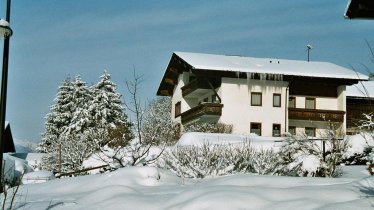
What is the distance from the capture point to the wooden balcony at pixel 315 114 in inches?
1538

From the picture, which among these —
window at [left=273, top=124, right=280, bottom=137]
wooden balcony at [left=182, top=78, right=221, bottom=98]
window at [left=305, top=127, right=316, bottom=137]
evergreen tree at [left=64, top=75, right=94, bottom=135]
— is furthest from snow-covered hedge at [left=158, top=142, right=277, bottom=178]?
evergreen tree at [left=64, top=75, right=94, bottom=135]

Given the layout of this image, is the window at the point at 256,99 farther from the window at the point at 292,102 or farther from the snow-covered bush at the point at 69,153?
the snow-covered bush at the point at 69,153

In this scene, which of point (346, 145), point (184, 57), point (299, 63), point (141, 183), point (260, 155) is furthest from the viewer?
point (299, 63)

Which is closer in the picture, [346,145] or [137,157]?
[137,157]

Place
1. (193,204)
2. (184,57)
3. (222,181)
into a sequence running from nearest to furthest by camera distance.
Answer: (193,204), (222,181), (184,57)

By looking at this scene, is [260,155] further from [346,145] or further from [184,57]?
[184,57]

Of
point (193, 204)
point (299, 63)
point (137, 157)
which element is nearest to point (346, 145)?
point (137, 157)

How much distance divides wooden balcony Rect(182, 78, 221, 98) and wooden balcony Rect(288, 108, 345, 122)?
19.3 feet

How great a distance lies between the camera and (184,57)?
39.3 m

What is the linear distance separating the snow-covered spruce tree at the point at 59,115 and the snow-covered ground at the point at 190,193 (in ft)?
139

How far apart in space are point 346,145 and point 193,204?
9.01 metres

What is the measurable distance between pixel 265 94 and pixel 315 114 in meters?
3.97

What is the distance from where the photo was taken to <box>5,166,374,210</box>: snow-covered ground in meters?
7.38

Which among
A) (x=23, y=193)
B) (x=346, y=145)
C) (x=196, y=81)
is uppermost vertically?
(x=196, y=81)
